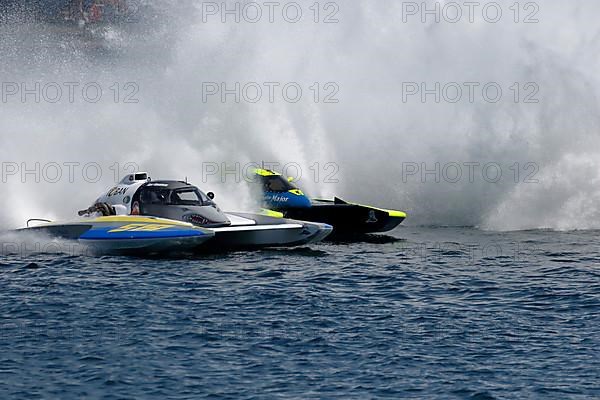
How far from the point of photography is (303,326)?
13.6 meters

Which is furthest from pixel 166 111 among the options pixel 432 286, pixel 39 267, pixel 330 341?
pixel 330 341

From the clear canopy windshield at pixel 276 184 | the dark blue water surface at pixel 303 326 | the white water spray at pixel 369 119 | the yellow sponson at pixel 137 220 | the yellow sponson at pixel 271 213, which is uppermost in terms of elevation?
the white water spray at pixel 369 119

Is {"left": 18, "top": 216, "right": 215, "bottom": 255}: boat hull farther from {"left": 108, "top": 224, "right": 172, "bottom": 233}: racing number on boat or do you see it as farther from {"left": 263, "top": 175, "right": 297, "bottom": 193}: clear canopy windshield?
{"left": 263, "top": 175, "right": 297, "bottom": 193}: clear canopy windshield

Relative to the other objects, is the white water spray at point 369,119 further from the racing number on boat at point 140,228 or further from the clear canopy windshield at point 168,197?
the racing number on boat at point 140,228

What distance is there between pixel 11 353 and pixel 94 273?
5.03 meters

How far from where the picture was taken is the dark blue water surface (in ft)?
36.9

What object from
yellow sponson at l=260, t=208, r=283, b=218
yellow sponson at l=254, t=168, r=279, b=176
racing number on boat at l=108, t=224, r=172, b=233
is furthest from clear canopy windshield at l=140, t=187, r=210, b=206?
yellow sponson at l=254, t=168, r=279, b=176

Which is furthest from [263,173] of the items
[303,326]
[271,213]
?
[303,326]

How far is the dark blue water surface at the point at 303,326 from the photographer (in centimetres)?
1125

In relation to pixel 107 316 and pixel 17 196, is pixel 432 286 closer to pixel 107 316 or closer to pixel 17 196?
pixel 107 316

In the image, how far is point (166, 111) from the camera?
27.9 metres

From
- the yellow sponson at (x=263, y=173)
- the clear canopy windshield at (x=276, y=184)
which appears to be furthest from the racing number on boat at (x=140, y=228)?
the yellow sponson at (x=263, y=173)

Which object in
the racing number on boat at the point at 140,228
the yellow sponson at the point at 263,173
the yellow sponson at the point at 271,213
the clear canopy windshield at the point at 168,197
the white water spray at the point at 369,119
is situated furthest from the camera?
the white water spray at the point at 369,119

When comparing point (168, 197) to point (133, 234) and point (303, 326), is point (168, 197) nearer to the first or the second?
point (133, 234)
